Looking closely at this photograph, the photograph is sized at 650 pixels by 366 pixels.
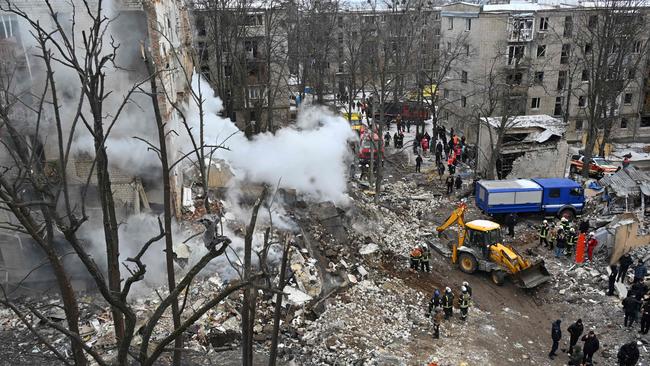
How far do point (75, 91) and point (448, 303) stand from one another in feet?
39.0

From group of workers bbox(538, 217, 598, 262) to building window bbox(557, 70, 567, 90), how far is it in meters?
17.6

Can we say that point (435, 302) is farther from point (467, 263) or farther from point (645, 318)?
point (645, 318)

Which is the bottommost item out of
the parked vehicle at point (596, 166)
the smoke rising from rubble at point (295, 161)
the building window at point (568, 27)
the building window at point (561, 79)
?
the parked vehicle at point (596, 166)

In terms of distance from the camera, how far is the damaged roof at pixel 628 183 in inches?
800

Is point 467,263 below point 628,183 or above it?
below

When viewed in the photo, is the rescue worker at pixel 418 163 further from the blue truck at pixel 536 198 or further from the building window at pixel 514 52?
the building window at pixel 514 52

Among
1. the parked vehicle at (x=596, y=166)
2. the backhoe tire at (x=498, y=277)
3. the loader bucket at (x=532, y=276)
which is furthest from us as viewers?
the parked vehicle at (x=596, y=166)

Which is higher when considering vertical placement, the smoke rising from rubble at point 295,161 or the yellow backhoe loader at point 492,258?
the smoke rising from rubble at point 295,161

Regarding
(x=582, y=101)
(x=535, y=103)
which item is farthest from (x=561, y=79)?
(x=535, y=103)

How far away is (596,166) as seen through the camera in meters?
26.8

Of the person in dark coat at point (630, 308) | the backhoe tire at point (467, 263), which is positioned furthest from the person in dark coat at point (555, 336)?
the backhoe tire at point (467, 263)

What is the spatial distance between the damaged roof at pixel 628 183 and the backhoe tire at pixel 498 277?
7.46 metres

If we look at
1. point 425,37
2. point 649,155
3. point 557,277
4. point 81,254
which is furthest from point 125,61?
point 425,37

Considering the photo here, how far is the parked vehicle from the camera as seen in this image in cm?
2656
